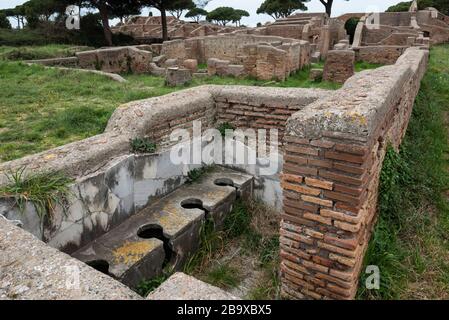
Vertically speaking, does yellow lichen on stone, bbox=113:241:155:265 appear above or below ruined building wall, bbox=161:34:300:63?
below

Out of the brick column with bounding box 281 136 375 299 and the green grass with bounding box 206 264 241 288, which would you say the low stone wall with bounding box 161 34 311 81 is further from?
the brick column with bounding box 281 136 375 299

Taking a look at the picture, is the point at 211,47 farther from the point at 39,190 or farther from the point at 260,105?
the point at 39,190

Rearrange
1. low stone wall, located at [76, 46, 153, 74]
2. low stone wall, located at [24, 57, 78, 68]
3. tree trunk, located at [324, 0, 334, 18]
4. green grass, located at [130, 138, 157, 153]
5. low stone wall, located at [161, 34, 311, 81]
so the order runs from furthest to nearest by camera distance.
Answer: tree trunk, located at [324, 0, 334, 18]
low stone wall, located at [76, 46, 153, 74]
low stone wall, located at [24, 57, 78, 68]
low stone wall, located at [161, 34, 311, 81]
green grass, located at [130, 138, 157, 153]

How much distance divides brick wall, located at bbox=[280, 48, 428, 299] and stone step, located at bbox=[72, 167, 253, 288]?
126 centimetres

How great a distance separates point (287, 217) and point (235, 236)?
5.87ft

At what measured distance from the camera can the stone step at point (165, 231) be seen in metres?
3.37

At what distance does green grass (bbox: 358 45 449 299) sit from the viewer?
3.08m

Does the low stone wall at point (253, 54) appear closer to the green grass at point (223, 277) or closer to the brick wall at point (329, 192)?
the green grass at point (223, 277)

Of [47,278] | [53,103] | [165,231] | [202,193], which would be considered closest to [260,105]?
[202,193]

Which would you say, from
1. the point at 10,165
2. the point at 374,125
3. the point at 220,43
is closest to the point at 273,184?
the point at 374,125

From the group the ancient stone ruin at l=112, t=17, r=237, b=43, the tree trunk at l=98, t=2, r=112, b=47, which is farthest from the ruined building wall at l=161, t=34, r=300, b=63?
the ancient stone ruin at l=112, t=17, r=237, b=43

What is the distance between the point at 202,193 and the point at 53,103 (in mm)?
4478

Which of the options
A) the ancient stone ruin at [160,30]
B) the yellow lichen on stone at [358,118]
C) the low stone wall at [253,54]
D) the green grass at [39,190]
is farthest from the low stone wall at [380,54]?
the green grass at [39,190]
